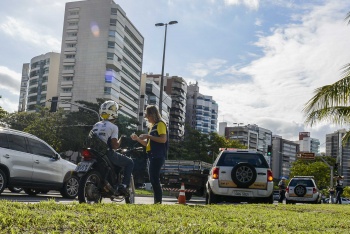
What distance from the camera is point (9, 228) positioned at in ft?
11.2

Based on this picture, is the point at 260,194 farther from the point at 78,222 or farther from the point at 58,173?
the point at 78,222

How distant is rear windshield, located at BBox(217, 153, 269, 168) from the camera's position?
39.0 ft

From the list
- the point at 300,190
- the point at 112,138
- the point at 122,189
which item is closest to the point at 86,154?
the point at 112,138

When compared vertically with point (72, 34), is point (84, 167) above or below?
below

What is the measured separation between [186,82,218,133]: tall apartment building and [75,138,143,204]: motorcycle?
5776 inches

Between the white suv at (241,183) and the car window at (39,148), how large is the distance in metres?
4.56

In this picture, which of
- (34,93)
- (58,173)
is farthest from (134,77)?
(58,173)

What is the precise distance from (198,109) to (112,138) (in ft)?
490

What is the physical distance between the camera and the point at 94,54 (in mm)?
93688

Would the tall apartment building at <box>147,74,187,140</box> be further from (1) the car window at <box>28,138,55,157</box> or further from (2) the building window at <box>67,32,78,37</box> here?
(1) the car window at <box>28,138,55,157</box>

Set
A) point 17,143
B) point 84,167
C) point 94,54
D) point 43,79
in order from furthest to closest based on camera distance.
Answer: point 43,79
point 94,54
point 17,143
point 84,167

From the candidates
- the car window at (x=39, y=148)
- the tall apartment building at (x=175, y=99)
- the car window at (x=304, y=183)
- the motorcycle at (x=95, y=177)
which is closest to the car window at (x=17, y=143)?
the car window at (x=39, y=148)

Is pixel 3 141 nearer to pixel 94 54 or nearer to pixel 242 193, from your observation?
pixel 242 193

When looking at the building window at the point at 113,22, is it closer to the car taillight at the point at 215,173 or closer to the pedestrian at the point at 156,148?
the car taillight at the point at 215,173
